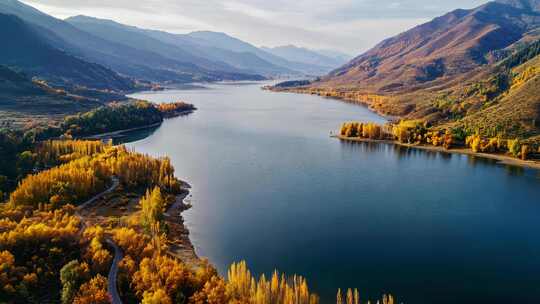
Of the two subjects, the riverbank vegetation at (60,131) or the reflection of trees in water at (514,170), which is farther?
the reflection of trees in water at (514,170)

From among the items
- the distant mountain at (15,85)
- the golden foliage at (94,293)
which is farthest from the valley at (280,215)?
the distant mountain at (15,85)

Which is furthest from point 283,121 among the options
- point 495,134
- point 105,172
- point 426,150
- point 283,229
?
point 283,229

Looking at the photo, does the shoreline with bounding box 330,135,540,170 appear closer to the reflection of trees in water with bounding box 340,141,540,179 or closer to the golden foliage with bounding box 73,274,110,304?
the reflection of trees in water with bounding box 340,141,540,179

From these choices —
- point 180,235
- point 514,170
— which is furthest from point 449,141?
point 180,235

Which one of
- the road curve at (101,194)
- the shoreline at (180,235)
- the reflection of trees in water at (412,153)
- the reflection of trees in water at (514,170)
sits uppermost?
the reflection of trees in water at (412,153)

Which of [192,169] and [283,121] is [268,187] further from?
[283,121]

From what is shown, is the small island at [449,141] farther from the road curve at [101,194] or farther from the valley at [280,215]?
the road curve at [101,194]

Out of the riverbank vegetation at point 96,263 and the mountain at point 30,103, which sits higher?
the mountain at point 30,103
